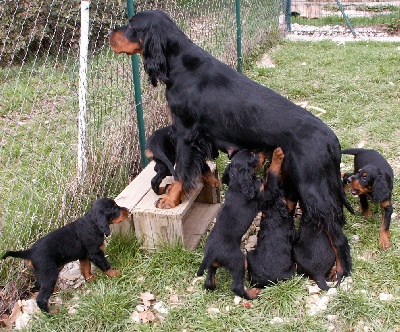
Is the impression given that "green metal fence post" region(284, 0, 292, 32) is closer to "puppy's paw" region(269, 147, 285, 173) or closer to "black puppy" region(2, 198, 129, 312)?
"puppy's paw" region(269, 147, 285, 173)

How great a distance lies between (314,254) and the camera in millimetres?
3502

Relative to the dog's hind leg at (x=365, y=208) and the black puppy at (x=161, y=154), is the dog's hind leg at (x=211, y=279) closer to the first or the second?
the black puppy at (x=161, y=154)

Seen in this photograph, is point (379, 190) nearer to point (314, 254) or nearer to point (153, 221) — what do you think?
point (314, 254)

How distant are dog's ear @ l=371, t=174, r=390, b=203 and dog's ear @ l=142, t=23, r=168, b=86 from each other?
1.85 m

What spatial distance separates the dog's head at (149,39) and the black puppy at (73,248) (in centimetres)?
111

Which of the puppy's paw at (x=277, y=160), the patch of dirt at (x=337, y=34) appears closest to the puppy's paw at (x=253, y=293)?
the puppy's paw at (x=277, y=160)

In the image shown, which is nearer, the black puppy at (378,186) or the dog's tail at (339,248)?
the dog's tail at (339,248)

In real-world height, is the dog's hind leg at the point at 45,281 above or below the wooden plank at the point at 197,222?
above

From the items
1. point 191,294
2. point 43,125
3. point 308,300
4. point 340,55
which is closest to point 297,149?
point 308,300

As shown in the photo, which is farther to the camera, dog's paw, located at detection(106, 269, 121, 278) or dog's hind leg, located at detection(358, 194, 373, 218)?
dog's hind leg, located at detection(358, 194, 373, 218)

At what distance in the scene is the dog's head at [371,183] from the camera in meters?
3.79

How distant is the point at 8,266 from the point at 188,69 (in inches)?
79.6

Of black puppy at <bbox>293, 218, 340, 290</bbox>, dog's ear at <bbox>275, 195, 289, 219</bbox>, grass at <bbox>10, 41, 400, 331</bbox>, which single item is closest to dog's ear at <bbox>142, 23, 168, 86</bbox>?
dog's ear at <bbox>275, 195, 289, 219</bbox>

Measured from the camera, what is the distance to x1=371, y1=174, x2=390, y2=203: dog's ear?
3789 mm
